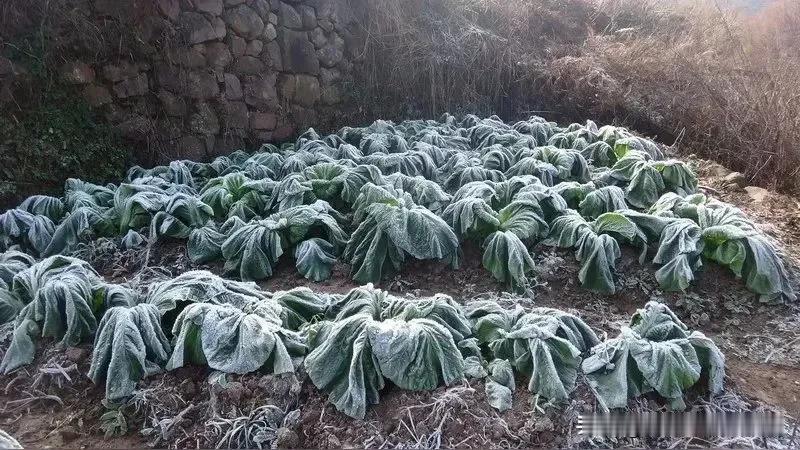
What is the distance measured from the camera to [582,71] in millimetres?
8336

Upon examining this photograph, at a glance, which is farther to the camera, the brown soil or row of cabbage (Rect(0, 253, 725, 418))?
row of cabbage (Rect(0, 253, 725, 418))

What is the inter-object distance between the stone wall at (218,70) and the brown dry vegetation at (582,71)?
0.65 metres

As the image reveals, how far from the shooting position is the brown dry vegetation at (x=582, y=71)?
278 inches

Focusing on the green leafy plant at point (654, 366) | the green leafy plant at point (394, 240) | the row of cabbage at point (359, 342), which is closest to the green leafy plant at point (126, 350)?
the row of cabbage at point (359, 342)

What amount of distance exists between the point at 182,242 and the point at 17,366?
1770mm

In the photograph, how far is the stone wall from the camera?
6.14 m

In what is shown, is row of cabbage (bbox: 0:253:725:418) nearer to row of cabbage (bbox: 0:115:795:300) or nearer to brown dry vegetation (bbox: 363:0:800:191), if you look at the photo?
row of cabbage (bbox: 0:115:795:300)

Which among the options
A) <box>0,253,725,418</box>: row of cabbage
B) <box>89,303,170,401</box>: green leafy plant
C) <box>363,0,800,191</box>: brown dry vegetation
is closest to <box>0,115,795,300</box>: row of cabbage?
<box>0,253,725,418</box>: row of cabbage

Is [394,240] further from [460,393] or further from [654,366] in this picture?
[654,366]

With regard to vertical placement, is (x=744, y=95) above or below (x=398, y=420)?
→ above

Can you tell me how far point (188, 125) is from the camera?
668 centimetres

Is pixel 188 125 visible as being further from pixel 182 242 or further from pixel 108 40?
pixel 182 242

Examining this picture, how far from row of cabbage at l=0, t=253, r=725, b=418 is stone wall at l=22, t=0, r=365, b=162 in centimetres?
303

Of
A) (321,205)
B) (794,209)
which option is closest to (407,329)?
(321,205)
